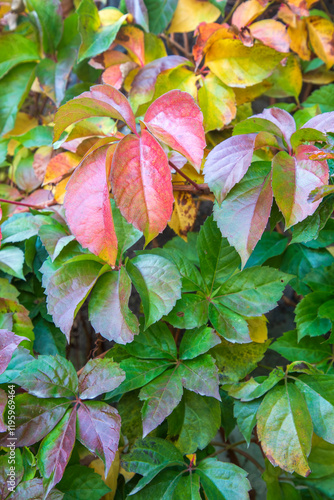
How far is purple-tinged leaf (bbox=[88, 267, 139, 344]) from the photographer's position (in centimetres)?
60

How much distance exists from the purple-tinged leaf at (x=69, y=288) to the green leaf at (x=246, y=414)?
0.30 meters

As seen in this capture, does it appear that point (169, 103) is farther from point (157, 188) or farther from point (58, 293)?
point (58, 293)

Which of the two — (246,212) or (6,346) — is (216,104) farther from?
(6,346)

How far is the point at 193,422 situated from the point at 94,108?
498mm

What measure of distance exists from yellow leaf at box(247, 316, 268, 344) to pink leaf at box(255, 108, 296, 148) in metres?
0.31

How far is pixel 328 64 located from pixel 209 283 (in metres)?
0.61

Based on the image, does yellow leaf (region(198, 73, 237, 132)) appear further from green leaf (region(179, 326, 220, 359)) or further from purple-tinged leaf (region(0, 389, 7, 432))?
purple-tinged leaf (region(0, 389, 7, 432))

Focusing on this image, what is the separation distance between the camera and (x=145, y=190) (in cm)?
54

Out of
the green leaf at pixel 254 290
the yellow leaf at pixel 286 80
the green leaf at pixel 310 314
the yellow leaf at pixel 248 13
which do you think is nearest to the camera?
the green leaf at pixel 254 290

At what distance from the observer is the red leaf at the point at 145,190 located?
0.54 meters

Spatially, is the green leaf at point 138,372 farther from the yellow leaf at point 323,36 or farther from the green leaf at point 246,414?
the yellow leaf at point 323,36

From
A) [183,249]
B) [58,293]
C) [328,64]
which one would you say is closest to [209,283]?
[183,249]

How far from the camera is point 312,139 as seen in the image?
0.58m

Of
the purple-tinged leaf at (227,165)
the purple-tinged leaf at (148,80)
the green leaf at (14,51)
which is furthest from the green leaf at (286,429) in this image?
the green leaf at (14,51)
